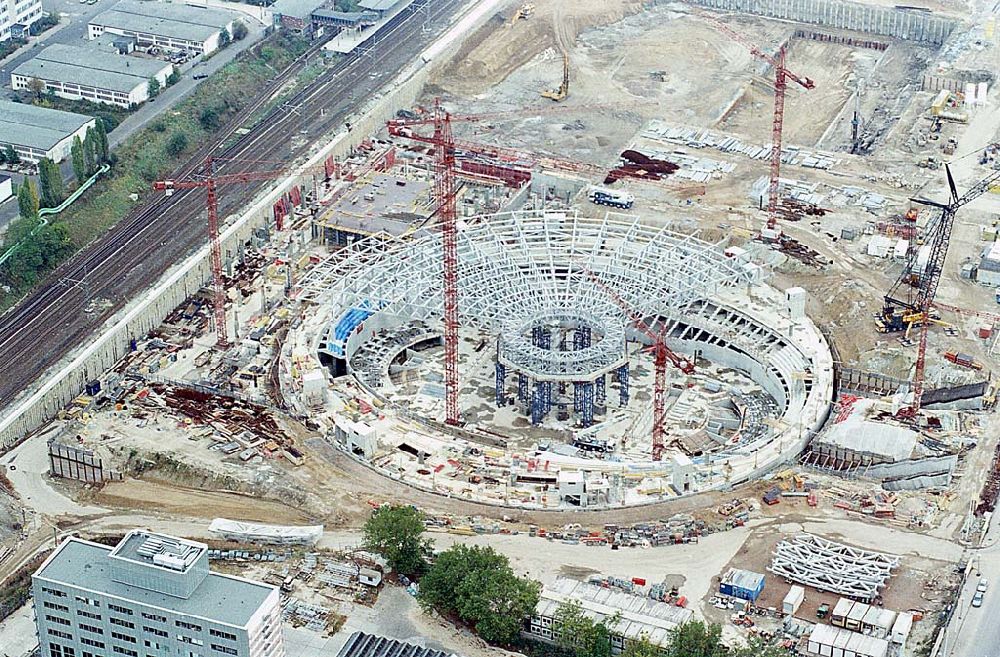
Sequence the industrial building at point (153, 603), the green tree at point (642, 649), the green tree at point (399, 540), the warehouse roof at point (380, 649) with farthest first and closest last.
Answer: the green tree at point (399, 540)
the warehouse roof at point (380, 649)
the green tree at point (642, 649)
the industrial building at point (153, 603)

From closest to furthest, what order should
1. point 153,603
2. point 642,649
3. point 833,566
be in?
point 153,603
point 642,649
point 833,566

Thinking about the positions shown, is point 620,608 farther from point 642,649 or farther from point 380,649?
point 380,649

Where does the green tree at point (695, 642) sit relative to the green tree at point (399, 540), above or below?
above

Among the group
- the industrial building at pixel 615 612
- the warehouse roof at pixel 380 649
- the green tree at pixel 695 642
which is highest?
the green tree at pixel 695 642

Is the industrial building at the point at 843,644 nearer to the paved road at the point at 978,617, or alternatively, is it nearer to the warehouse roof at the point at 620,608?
the paved road at the point at 978,617

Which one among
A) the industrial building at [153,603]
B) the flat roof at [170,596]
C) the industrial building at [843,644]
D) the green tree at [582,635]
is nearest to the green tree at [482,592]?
the green tree at [582,635]

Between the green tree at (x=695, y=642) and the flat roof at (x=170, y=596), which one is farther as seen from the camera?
the green tree at (x=695, y=642)

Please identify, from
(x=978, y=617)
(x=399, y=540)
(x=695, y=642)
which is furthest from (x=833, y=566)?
(x=399, y=540)
